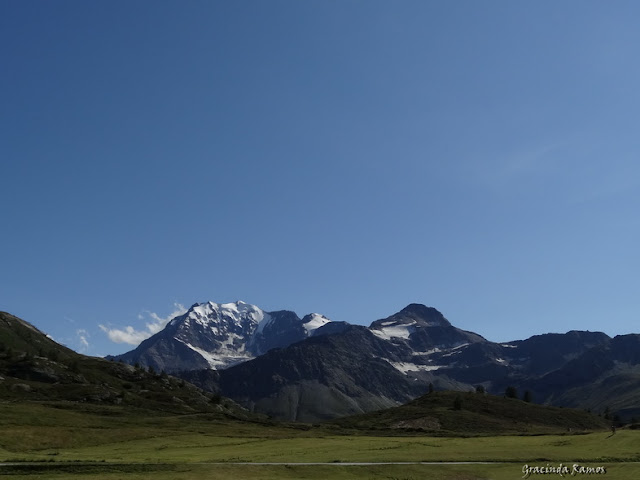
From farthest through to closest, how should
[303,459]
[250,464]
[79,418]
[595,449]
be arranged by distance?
[79,418], [595,449], [303,459], [250,464]

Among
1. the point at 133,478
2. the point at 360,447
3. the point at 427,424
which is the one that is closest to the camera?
the point at 133,478

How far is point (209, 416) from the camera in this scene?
197 metres

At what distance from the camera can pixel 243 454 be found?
88438mm

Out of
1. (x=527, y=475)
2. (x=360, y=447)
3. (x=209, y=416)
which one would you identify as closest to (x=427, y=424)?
(x=209, y=416)

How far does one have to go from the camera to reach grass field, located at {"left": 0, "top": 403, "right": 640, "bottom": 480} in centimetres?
6638

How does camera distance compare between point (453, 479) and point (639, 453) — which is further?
point (639, 453)

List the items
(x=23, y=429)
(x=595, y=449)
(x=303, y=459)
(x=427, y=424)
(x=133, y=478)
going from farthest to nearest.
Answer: (x=427, y=424) < (x=23, y=429) < (x=595, y=449) < (x=303, y=459) < (x=133, y=478)

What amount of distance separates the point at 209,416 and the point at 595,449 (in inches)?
5448

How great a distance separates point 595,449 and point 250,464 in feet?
185

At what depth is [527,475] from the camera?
6956 cm

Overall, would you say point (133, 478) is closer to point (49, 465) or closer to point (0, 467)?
point (49, 465)

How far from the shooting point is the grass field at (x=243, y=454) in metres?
66.4

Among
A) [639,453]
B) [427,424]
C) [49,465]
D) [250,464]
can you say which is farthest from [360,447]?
[427,424]

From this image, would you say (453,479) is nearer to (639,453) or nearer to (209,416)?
(639,453)
